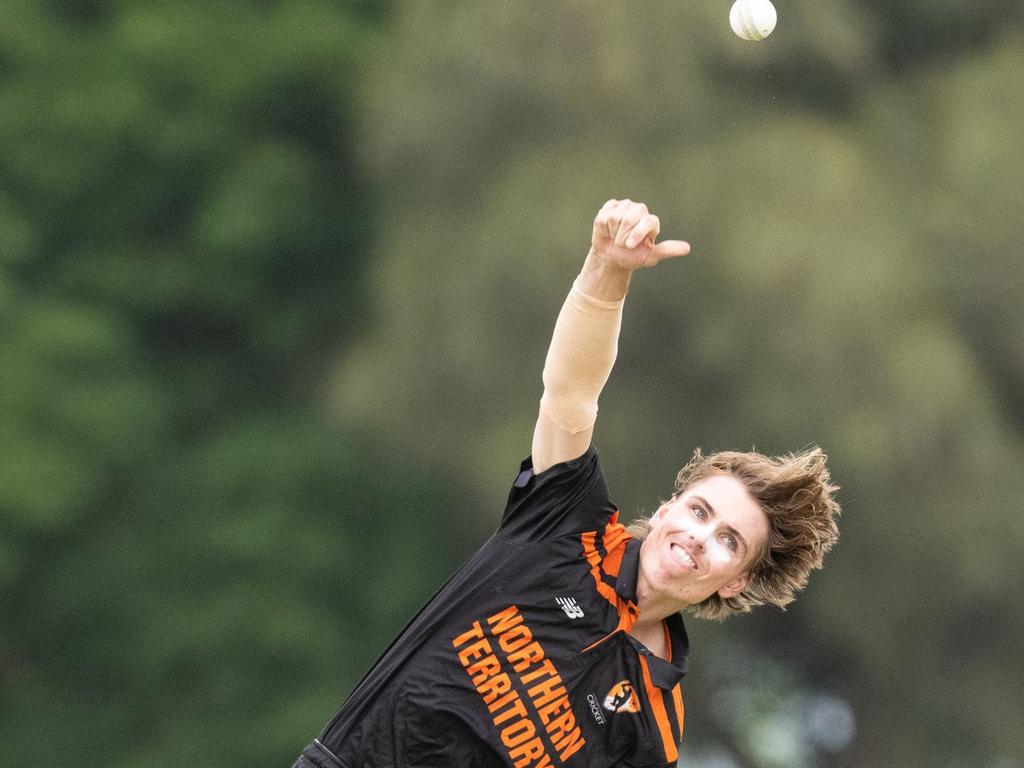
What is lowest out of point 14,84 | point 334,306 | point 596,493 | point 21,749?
point 21,749

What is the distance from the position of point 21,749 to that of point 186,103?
3739 millimetres

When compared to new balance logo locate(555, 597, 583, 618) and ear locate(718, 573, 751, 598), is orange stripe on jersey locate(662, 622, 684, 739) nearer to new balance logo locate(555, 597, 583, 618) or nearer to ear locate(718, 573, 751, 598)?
ear locate(718, 573, 751, 598)

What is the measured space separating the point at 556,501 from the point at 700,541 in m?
0.30

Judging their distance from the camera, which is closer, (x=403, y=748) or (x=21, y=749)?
(x=403, y=748)

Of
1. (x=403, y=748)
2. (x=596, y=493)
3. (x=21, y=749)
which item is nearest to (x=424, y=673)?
(x=403, y=748)

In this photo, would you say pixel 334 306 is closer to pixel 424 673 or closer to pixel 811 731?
pixel 811 731

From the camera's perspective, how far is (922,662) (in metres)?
8.96

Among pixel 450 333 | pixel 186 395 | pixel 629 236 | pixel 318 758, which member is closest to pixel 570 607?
pixel 318 758

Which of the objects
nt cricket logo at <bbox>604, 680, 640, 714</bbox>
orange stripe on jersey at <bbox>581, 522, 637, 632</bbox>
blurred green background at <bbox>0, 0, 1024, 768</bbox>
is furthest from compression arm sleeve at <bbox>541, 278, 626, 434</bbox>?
blurred green background at <bbox>0, 0, 1024, 768</bbox>

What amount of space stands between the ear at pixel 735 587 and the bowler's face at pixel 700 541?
2.6 inches

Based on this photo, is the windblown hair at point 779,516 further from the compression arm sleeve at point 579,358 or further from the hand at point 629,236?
the hand at point 629,236

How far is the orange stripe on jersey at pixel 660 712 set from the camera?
3238 mm

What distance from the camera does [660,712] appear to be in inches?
128

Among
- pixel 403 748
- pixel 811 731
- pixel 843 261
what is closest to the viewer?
pixel 403 748
